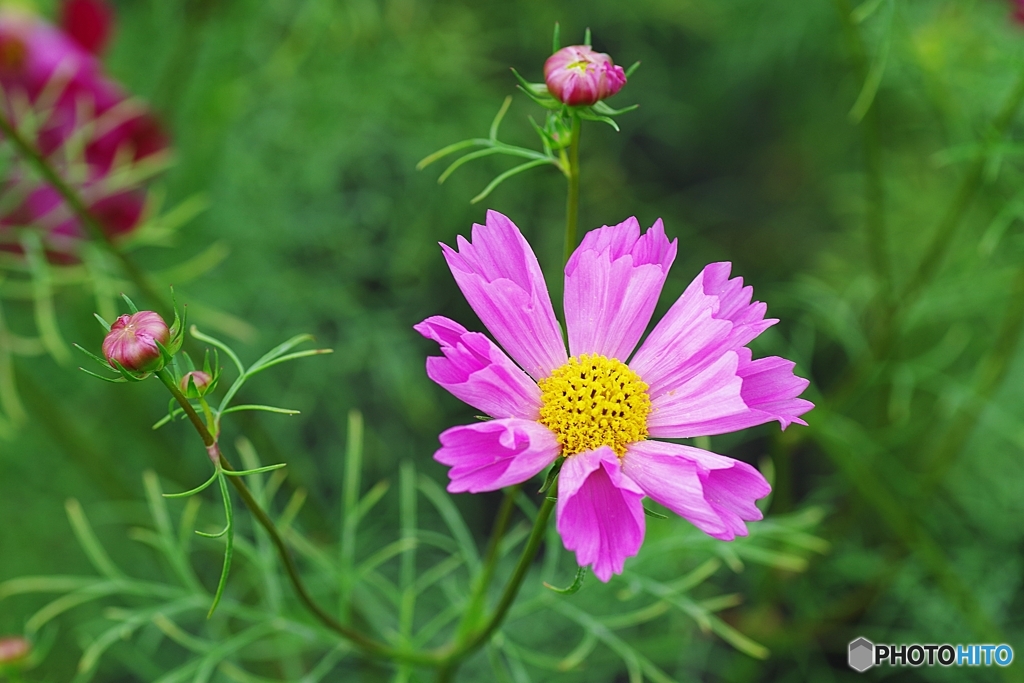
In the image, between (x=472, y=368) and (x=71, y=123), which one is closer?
(x=472, y=368)

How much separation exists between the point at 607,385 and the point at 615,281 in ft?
0.19

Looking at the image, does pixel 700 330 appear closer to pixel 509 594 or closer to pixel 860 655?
pixel 509 594

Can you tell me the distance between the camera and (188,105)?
1.21 meters

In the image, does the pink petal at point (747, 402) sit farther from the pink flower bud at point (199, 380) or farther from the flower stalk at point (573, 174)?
the pink flower bud at point (199, 380)

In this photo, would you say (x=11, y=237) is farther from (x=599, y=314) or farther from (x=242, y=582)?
(x=599, y=314)

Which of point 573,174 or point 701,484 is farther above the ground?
point 573,174

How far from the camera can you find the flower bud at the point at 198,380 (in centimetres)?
38

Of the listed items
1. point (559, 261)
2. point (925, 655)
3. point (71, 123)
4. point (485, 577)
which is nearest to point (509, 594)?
point (485, 577)

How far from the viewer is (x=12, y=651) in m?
0.52

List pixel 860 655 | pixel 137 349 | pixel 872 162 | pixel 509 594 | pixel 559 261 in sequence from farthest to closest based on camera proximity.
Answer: pixel 559 261
pixel 860 655
pixel 872 162
pixel 509 594
pixel 137 349

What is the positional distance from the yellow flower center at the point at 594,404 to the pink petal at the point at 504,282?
0.03m

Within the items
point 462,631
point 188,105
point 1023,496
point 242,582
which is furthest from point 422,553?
point 1023,496

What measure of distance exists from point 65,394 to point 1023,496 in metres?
1.35

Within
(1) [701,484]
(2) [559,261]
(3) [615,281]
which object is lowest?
(1) [701,484]
